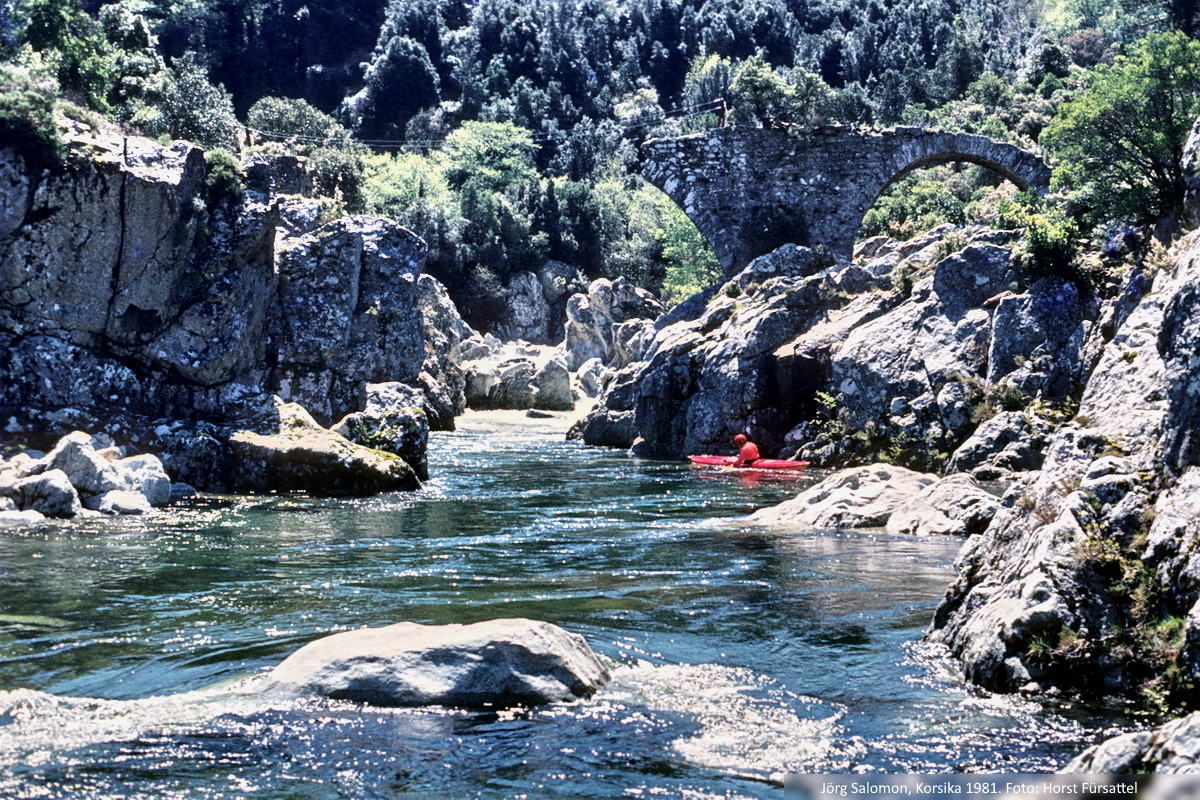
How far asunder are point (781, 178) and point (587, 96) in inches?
2175

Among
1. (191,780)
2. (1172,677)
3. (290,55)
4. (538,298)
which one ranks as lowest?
(191,780)

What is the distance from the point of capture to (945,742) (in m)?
5.75

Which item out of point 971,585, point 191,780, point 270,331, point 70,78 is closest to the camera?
point 191,780

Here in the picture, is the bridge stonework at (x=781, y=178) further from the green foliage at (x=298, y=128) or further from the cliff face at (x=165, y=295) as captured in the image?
the cliff face at (x=165, y=295)

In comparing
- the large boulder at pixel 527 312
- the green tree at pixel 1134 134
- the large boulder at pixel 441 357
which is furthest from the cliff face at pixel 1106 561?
the large boulder at pixel 527 312

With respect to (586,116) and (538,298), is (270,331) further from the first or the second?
(586,116)

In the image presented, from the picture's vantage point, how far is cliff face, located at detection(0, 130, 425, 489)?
64.8ft

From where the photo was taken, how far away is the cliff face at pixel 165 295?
778 inches

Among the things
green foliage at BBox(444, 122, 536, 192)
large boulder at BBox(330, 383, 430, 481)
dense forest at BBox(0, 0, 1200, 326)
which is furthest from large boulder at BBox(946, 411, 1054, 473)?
green foliage at BBox(444, 122, 536, 192)

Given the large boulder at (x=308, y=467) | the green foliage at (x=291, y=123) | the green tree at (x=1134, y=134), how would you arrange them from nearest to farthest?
the large boulder at (x=308, y=467) < the green tree at (x=1134, y=134) < the green foliage at (x=291, y=123)

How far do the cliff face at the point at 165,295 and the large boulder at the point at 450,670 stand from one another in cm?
1495

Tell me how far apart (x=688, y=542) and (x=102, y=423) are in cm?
1219

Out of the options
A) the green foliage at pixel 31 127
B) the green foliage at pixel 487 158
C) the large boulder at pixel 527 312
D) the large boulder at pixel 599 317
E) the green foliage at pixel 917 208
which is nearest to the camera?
the green foliage at pixel 31 127

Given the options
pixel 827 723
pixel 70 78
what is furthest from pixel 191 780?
pixel 70 78
